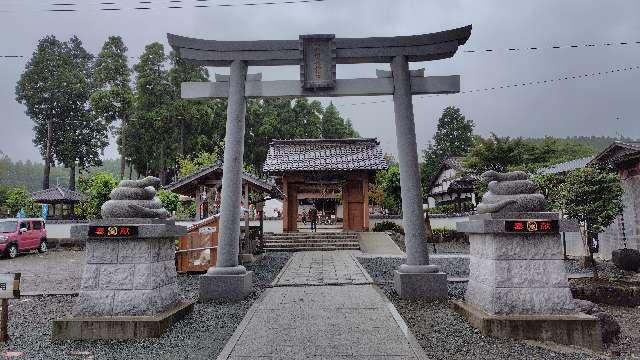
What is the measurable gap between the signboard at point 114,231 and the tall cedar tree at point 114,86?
31040 millimetres

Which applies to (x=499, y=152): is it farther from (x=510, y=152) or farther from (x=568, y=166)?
(x=568, y=166)

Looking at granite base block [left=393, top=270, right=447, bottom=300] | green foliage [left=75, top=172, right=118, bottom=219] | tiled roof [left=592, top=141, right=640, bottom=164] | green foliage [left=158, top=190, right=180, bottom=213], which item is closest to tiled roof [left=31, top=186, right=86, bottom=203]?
green foliage [left=75, top=172, right=118, bottom=219]

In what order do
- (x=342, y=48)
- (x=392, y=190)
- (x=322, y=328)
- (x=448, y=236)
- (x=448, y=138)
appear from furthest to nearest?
(x=448, y=138)
(x=392, y=190)
(x=448, y=236)
(x=342, y=48)
(x=322, y=328)

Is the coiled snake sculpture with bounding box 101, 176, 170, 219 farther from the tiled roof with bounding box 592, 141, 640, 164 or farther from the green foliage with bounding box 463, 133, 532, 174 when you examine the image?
the green foliage with bounding box 463, 133, 532, 174

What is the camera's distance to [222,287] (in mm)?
7531

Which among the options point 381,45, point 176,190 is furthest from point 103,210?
point 176,190

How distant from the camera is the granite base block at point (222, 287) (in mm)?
7508

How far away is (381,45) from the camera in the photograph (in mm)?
8133

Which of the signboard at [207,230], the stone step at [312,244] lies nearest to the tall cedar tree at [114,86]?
the stone step at [312,244]

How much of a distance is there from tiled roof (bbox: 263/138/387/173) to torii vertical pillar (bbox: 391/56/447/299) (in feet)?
43.6

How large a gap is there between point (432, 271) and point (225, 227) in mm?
4223

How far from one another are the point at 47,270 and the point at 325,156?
14553mm

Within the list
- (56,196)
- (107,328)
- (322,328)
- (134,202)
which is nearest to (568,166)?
(322,328)

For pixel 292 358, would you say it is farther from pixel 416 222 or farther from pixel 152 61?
pixel 152 61
